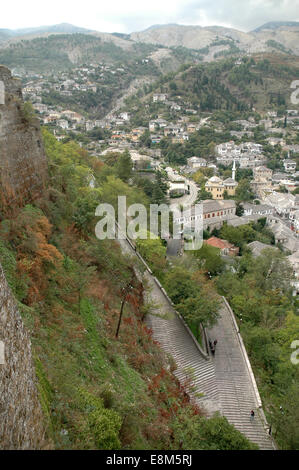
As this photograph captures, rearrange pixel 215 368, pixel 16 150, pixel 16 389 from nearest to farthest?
pixel 16 389 → pixel 16 150 → pixel 215 368

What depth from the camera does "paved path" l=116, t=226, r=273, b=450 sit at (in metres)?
11.6

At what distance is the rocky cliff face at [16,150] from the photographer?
11250 millimetres

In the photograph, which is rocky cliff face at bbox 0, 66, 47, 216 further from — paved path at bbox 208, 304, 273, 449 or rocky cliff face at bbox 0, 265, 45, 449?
paved path at bbox 208, 304, 273, 449

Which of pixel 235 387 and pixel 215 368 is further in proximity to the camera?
pixel 215 368

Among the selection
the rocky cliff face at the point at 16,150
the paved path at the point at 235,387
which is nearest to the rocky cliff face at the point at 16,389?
the rocky cliff face at the point at 16,150

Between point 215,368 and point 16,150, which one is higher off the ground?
point 16,150

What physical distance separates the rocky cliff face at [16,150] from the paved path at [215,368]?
22.7 ft

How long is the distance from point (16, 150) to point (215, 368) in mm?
11051

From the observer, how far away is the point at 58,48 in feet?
479

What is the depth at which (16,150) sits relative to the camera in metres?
12.1

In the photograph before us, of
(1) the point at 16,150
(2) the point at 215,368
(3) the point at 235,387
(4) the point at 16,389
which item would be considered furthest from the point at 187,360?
(1) the point at 16,150

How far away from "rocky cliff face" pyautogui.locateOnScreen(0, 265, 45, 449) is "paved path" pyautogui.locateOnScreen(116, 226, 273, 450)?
25.7ft

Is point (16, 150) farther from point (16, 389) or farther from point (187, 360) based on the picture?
point (187, 360)

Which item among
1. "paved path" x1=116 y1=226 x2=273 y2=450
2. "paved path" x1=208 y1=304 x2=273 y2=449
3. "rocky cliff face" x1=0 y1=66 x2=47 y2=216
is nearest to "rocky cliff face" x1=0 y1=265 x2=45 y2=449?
"rocky cliff face" x1=0 y1=66 x2=47 y2=216
